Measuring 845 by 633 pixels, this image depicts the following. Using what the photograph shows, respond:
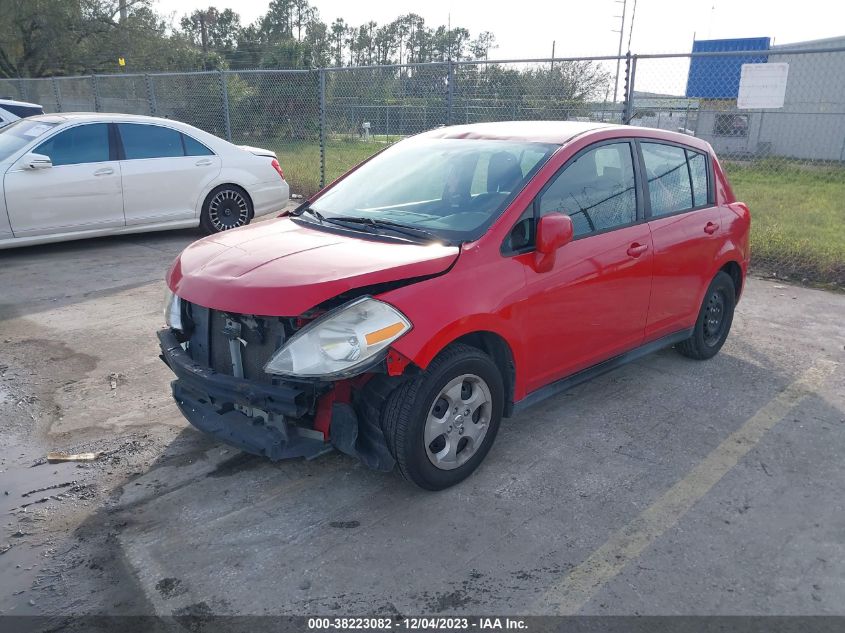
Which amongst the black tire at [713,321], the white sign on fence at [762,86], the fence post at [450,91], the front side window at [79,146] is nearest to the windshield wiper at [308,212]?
the black tire at [713,321]

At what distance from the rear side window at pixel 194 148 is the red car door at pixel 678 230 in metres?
6.32

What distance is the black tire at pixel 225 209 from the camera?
29.9 feet

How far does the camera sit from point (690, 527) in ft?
10.5

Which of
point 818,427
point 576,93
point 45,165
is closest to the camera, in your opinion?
point 818,427

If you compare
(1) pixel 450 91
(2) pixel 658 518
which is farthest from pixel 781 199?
(2) pixel 658 518

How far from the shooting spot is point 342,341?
9.75 feet

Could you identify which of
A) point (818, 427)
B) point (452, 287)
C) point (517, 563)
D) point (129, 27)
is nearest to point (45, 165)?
point (452, 287)

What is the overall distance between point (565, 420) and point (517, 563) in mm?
1527

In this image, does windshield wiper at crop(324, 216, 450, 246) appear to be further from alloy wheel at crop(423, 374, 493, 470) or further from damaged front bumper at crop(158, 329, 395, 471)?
damaged front bumper at crop(158, 329, 395, 471)

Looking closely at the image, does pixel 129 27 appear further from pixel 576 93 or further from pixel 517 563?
pixel 517 563

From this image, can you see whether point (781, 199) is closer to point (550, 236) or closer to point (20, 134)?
point (550, 236)

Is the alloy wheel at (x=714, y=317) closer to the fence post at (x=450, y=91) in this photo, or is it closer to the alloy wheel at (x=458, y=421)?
the alloy wheel at (x=458, y=421)

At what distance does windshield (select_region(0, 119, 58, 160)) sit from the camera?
777 centimetres

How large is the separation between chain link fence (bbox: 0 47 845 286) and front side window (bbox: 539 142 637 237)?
4346mm
